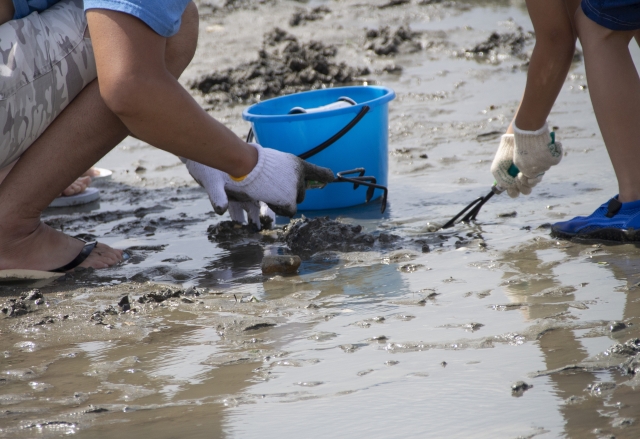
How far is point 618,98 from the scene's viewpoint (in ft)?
7.62

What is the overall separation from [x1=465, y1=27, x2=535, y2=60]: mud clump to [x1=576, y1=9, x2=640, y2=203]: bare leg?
2781 millimetres

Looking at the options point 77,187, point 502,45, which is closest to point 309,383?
point 77,187

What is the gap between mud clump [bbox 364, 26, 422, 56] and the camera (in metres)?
5.77

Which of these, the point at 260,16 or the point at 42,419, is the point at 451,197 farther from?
the point at 260,16

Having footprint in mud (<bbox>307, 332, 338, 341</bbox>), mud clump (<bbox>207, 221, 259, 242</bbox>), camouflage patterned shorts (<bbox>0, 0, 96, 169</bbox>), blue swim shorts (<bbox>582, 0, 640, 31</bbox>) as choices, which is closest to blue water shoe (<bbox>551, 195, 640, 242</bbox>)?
blue swim shorts (<bbox>582, 0, 640, 31</bbox>)

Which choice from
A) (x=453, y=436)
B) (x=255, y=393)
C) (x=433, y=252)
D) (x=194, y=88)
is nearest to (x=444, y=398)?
(x=453, y=436)

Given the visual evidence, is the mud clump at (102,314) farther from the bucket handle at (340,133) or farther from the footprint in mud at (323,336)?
the bucket handle at (340,133)

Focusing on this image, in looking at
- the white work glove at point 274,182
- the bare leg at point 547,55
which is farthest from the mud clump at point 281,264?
the bare leg at point 547,55

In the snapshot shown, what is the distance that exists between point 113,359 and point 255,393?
1.33 ft

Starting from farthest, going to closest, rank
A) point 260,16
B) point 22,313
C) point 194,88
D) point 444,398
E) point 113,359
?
point 260,16 → point 194,88 → point 22,313 → point 113,359 → point 444,398

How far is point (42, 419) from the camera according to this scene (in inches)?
58.8

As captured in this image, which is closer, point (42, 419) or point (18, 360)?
point (42, 419)

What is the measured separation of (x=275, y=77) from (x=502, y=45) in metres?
1.58

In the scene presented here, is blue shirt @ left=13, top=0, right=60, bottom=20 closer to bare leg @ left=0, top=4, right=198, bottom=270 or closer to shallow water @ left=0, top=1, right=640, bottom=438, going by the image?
bare leg @ left=0, top=4, right=198, bottom=270
